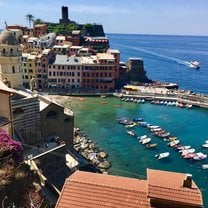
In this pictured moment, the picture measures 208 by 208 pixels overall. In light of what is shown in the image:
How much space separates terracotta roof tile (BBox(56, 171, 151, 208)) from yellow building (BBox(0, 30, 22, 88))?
29.8 meters

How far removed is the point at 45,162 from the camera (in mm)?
33250

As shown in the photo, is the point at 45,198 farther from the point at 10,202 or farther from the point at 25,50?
the point at 25,50

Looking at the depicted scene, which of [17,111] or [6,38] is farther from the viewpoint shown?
[6,38]

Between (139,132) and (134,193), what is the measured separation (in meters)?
46.0

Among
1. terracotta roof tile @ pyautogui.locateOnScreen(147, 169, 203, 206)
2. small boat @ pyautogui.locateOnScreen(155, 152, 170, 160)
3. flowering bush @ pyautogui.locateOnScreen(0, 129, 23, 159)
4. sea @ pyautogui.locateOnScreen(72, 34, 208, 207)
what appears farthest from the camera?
small boat @ pyautogui.locateOnScreen(155, 152, 170, 160)

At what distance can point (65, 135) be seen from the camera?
4475 centimetres

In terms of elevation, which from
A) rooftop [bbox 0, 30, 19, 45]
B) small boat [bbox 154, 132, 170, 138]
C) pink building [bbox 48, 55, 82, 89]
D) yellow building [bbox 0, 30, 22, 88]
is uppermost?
rooftop [bbox 0, 30, 19, 45]

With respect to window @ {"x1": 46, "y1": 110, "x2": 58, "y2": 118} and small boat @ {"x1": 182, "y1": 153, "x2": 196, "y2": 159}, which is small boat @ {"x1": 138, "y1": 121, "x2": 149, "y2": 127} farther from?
window @ {"x1": 46, "y1": 110, "x2": 58, "y2": 118}

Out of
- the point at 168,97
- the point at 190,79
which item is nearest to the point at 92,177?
the point at 168,97

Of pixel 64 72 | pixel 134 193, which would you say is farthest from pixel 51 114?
pixel 64 72

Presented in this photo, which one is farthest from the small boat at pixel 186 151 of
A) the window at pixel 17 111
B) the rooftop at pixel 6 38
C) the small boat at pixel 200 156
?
the rooftop at pixel 6 38

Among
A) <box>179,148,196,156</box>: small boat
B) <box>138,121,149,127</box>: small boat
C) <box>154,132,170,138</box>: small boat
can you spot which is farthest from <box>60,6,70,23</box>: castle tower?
<box>179,148,196,156</box>: small boat

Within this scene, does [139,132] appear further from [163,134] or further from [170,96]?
[170,96]

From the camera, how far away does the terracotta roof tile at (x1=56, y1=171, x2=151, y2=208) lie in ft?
53.3
